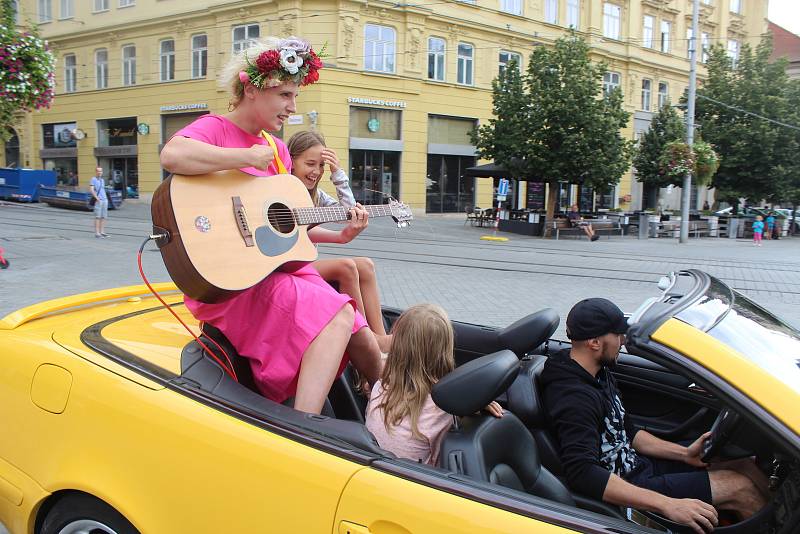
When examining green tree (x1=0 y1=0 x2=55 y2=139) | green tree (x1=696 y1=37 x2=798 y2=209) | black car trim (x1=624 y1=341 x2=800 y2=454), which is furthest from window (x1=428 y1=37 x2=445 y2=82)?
black car trim (x1=624 y1=341 x2=800 y2=454)

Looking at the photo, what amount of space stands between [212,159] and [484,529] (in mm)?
1592

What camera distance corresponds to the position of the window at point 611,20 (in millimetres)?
34625

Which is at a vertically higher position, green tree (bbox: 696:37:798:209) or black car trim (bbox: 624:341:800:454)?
green tree (bbox: 696:37:798:209)

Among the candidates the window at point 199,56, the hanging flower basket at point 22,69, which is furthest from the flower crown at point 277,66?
the window at point 199,56

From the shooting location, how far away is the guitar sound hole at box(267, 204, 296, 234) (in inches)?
102

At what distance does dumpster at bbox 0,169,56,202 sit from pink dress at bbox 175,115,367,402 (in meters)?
30.4

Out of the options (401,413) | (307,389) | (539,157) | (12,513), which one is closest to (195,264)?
(307,389)

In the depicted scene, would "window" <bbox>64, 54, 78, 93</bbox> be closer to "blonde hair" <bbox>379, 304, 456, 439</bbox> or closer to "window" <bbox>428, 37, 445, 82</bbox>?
"window" <bbox>428, 37, 445, 82</bbox>

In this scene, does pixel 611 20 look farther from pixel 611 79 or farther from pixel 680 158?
pixel 680 158

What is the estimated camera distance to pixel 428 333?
232 cm

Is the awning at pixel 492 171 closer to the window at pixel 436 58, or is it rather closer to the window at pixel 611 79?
the window at pixel 436 58

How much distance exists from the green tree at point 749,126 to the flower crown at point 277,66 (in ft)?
93.4

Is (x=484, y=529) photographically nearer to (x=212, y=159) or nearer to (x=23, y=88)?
(x=212, y=159)

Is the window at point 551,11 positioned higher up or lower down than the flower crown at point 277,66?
higher up
